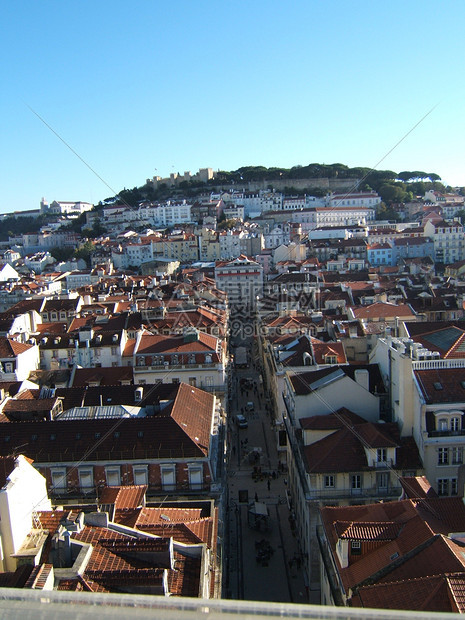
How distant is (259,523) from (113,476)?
7934 mm

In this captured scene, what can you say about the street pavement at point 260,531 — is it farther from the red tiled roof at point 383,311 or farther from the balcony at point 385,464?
the red tiled roof at point 383,311

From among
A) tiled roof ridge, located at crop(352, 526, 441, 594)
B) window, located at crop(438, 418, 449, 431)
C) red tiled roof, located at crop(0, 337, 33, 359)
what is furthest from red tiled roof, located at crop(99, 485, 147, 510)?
red tiled roof, located at crop(0, 337, 33, 359)

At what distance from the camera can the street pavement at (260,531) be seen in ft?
74.4

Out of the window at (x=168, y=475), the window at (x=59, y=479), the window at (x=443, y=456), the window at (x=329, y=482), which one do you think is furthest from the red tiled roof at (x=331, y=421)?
the window at (x=59, y=479)

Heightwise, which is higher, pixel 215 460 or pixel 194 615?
pixel 194 615

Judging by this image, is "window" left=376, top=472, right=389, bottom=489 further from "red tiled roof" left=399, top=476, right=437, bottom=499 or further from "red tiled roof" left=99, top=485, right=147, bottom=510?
"red tiled roof" left=99, top=485, right=147, bottom=510

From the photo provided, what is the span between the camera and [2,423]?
25.6 meters

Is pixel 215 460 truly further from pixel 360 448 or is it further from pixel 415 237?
pixel 415 237

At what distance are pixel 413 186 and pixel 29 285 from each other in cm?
13499

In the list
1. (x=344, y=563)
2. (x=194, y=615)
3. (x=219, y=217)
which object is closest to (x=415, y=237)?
(x=219, y=217)

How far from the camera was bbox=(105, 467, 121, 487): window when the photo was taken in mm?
23344

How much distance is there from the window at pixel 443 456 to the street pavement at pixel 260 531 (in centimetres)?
704

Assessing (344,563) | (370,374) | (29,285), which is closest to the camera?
(344,563)

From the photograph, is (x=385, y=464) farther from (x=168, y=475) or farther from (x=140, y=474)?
(x=140, y=474)
